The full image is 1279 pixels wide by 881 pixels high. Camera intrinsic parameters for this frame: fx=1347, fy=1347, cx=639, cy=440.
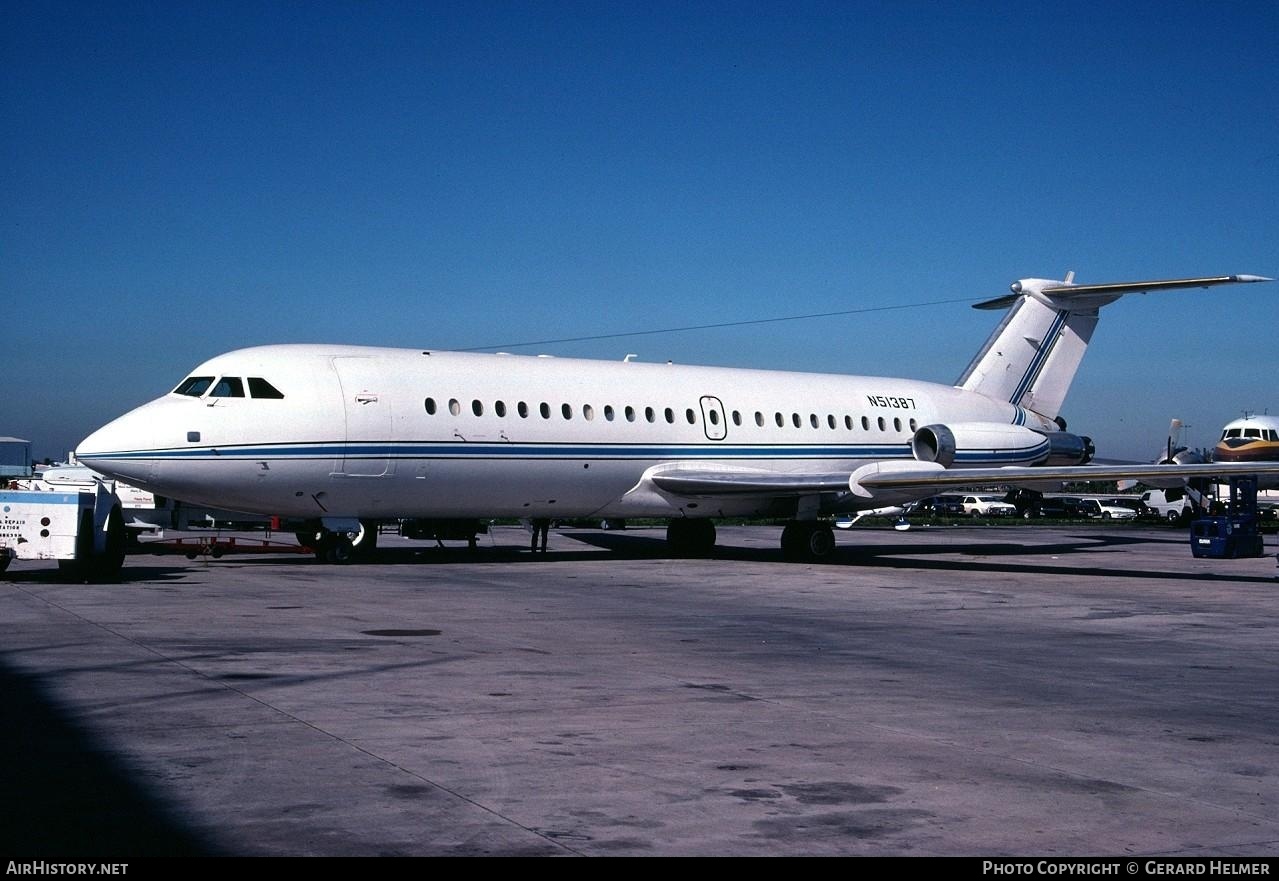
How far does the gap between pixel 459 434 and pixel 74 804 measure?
59.4 ft

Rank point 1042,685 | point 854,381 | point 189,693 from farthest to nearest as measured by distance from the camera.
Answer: point 854,381, point 1042,685, point 189,693

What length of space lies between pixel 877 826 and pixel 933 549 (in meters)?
29.9

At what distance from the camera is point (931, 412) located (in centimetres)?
3334

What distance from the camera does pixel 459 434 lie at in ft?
79.9

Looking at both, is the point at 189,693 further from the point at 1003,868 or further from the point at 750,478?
the point at 750,478

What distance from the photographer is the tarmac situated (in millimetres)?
6133

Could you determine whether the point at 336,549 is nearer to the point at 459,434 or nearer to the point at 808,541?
the point at 459,434

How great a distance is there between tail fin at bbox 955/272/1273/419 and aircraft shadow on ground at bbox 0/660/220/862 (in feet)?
97.3

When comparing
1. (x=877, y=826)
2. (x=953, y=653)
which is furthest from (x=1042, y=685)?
(x=877, y=826)

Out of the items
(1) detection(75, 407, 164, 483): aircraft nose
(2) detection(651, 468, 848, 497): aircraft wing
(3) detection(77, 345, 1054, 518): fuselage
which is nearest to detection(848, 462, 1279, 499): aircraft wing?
(2) detection(651, 468, 848, 497): aircraft wing

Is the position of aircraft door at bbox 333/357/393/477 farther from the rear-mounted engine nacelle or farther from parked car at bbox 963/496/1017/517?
parked car at bbox 963/496/1017/517

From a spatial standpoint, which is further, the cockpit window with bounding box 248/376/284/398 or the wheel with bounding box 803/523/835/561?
the wheel with bounding box 803/523/835/561

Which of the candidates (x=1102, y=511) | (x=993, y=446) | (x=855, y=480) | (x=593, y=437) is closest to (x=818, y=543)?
(x=855, y=480)

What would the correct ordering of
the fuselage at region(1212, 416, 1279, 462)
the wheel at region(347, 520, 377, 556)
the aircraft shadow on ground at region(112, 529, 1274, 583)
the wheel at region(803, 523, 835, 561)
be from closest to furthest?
1. the wheel at region(347, 520, 377, 556)
2. the aircraft shadow on ground at region(112, 529, 1274, 583)
3. the wheel at region(803, 523, 835, 561)
4. the fuselage at region(1212, 416, 1279, 462)
